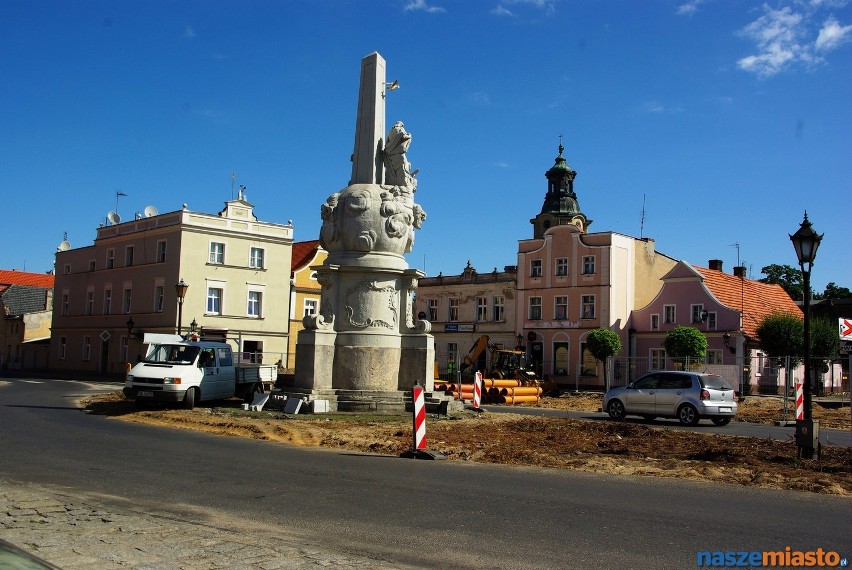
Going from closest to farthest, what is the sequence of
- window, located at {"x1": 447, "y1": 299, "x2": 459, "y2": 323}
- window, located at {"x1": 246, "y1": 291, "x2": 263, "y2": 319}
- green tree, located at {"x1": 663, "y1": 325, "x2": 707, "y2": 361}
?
green tree, located at {"x1": 663, "y1": 325, "x2": 707, "y2": 361}
window, located at {"x1": 246, "y1": 291, "x2": 263, "y2": 319}
window, located at {"x1": 447, "y1": 299, "x2": 459, "y2": 323}

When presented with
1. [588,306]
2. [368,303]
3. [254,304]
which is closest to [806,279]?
[368,303]

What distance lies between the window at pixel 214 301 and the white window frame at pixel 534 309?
21.7 meters

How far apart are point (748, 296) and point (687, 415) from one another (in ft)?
113

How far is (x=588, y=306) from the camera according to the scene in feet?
181

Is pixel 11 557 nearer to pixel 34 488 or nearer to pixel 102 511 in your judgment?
pixel 102 511

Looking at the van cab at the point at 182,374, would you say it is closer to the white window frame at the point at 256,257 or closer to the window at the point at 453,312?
the white window frame at the point at 256,257

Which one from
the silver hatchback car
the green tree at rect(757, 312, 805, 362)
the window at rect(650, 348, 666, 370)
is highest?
the green tree at rect(757, 312, 805, 362)

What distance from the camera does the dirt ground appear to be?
1227 centimetres

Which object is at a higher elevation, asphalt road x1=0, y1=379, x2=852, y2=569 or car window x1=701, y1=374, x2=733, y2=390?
car window x1=701, y1=374, x2=733, y2=390

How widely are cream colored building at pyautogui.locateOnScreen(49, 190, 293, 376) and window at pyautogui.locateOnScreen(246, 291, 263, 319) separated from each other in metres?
0.07

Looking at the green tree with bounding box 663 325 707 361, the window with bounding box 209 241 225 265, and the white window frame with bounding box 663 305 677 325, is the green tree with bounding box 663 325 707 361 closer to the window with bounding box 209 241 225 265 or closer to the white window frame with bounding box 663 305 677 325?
the white window frame with bounding box 663 305 677 325

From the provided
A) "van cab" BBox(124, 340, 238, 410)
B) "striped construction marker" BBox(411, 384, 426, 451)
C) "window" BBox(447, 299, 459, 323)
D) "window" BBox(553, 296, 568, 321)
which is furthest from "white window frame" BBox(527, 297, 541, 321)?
"striped construction marker" BBox(411, 384, 426, 451)

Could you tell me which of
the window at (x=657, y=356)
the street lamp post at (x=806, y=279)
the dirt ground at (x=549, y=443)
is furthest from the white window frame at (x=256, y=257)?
the street lamp post at (x=806, y=279)

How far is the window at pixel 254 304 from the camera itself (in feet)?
175
